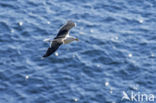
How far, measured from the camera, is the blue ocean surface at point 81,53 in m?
24.6

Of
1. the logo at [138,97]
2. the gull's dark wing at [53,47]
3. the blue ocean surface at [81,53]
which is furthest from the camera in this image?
the blue ocean surface at [81,53]

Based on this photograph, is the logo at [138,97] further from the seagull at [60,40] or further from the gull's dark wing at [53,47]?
the gull's dark wing at [53,47]

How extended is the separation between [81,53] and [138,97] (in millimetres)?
5457

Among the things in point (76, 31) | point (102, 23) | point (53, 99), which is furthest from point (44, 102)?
point (102, 23)

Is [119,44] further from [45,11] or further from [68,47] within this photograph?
[45,11]

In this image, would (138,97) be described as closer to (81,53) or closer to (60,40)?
(81,53)

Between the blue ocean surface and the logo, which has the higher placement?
the blue ocean surface

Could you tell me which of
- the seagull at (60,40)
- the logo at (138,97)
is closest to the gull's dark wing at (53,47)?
the seagull at (60,40)

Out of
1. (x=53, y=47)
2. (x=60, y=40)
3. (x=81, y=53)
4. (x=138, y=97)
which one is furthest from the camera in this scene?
(x=81, y=53)

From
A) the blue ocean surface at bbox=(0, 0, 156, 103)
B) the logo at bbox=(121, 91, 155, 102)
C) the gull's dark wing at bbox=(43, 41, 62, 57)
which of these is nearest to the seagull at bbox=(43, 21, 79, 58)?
the gull's dark wing at bbox=(43, 41, 62, 57)

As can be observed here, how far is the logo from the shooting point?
24.5 metres

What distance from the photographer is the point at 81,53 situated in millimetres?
27672

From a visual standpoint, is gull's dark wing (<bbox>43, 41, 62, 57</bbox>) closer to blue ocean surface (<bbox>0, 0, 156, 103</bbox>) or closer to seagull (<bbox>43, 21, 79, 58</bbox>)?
seagull (<bbox>43, 21, 79, 58</bbox>)

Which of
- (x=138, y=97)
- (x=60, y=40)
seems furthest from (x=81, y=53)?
(x=60, y=40)
